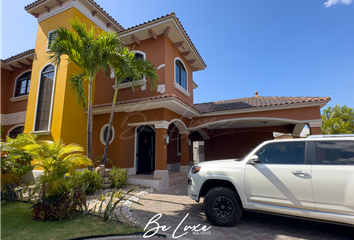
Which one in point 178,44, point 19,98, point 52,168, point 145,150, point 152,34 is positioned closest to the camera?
point 52,168

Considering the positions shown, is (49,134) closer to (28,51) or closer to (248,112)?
(28,51)

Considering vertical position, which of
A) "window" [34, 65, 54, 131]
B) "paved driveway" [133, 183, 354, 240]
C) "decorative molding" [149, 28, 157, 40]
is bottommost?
"paved driveway" [133, 183, 354, 240]

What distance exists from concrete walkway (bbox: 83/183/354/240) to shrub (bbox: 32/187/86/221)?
1513mm

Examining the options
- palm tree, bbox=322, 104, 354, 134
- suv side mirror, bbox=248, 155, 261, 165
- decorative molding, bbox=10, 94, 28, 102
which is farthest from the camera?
palm tree, bbox=322, 104, 354, 134

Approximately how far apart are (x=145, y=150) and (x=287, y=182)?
8.27 meters

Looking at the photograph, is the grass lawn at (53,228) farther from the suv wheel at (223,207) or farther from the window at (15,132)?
the window at (15,132)

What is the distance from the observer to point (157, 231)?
13.1 feet

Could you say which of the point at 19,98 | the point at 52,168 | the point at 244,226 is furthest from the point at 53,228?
the point at 19,98

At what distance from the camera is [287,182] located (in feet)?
11.9

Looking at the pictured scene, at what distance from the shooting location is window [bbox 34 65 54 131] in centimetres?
926

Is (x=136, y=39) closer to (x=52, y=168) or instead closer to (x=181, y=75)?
(x=181, y=75)

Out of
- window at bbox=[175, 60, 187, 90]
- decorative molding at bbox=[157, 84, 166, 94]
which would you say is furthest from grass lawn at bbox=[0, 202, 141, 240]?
window at bbox=[175, 60, 187, 90]

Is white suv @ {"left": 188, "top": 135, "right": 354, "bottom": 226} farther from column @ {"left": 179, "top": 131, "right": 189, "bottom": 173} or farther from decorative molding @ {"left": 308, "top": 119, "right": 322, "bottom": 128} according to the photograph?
column @ {"left": 179, "top": 131, "right": 189, "bottom": 173}

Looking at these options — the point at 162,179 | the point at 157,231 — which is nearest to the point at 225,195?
the point at 157,231
